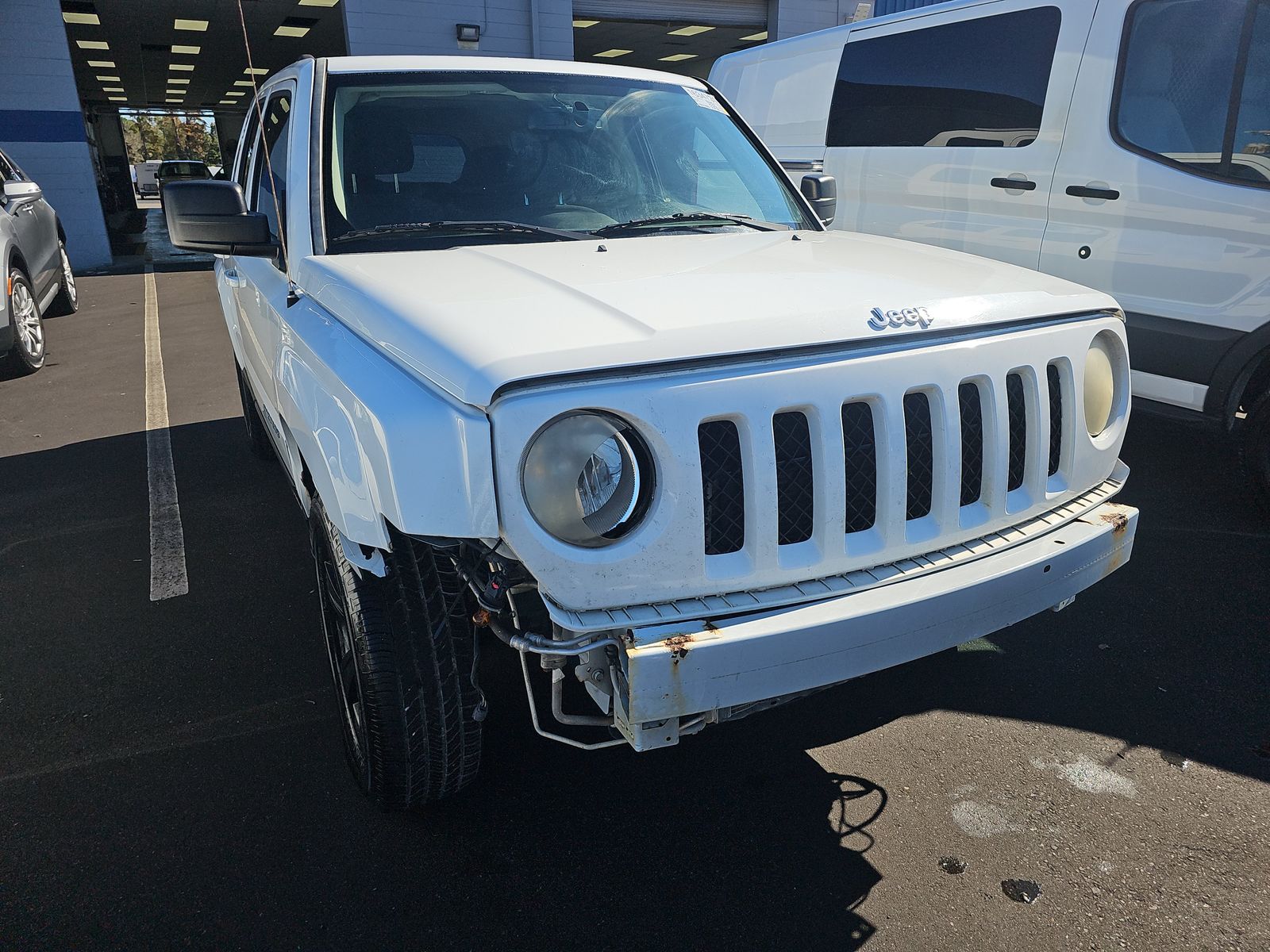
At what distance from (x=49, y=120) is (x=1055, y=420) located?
15.3 m

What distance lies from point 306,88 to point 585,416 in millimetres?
2004

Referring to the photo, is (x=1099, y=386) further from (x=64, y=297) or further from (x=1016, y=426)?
(x=64, y=297)

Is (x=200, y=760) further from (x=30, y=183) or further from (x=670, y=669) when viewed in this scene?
(x=30, y=183)

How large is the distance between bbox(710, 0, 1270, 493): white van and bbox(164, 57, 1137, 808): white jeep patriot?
2.00m

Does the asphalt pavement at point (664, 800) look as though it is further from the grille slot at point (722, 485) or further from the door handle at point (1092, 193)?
the door handle at point (1092, 193)

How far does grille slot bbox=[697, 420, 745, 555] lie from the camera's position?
1809 millimetres

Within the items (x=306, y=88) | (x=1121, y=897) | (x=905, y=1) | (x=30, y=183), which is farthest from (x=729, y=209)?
(x=905, y=1)

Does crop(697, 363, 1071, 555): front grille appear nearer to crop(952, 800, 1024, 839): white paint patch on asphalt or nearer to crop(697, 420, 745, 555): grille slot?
crop(697, 420, 745, 555): grille slot

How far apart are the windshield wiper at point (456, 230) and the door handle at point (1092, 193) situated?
301cm

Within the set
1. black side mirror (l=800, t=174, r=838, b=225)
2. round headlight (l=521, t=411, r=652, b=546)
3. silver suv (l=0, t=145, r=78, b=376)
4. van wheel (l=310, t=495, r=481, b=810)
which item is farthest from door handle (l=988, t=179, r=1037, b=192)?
silver suv (l=0, t=145, r=78, b=376)

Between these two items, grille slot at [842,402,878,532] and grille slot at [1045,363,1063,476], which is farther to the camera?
grille slot at [1045,363,1063,476]

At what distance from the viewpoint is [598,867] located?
7.38ft

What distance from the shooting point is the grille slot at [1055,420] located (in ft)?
7.53

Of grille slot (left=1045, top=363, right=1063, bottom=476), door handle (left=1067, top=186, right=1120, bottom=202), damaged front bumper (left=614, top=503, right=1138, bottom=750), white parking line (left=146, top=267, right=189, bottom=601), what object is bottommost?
white parking line (left=146, top=267, right=189, bottom=601)
